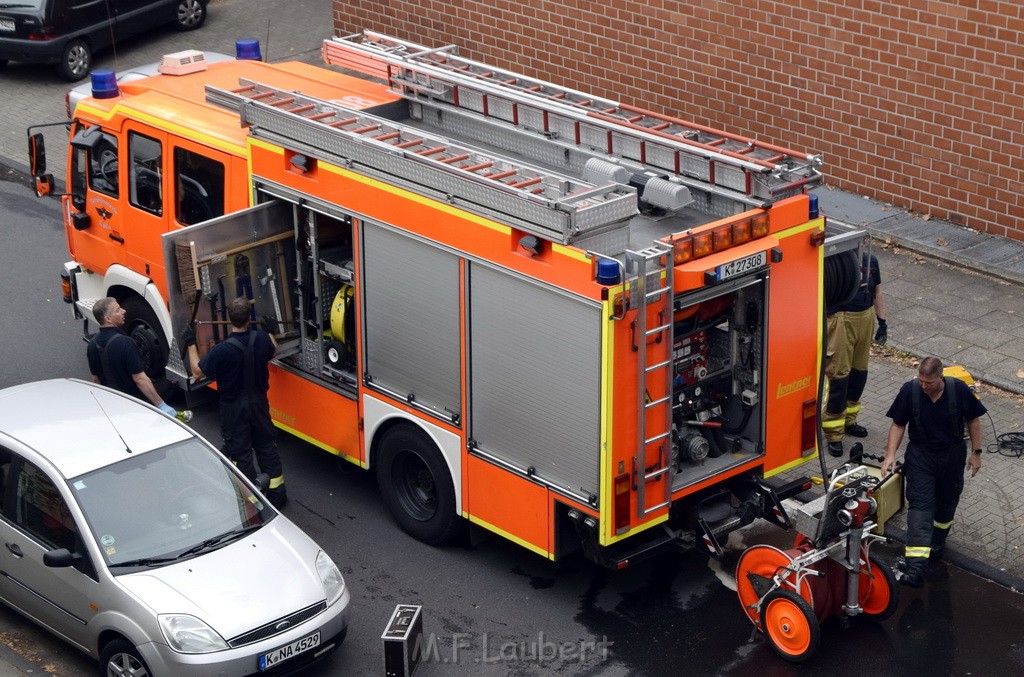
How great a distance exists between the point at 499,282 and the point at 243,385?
2.33 metres

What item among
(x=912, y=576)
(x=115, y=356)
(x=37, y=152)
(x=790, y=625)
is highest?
(x=37, y=152)

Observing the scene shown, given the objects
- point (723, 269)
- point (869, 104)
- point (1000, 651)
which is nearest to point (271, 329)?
point (723, 269)

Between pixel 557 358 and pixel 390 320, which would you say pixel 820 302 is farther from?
pixel 390 320

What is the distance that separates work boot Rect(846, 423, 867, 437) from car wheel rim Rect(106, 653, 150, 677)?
18.8 ft

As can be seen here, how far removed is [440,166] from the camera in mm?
8922

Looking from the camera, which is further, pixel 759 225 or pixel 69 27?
pixel 69 27

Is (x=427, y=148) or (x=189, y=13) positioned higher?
(x=427, y=148)

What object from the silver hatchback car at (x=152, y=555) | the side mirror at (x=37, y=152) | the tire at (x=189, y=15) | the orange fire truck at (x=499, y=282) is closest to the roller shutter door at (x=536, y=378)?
the orange fire truck at (x=499, y=282)

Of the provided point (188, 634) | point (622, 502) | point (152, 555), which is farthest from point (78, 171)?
point (622, 502)

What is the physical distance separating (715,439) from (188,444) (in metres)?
3.32

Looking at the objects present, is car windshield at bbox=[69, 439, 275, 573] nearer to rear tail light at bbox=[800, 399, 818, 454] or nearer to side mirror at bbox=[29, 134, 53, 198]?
rear tail light at bbox=[800, 399, 818, 454]

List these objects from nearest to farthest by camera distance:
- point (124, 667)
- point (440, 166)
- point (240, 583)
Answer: point (124, 667), point (240, 583), point (440, 166)

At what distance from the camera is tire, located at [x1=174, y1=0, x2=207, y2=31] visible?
69.6ft

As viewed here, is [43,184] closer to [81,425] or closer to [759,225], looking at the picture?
[81,425]
